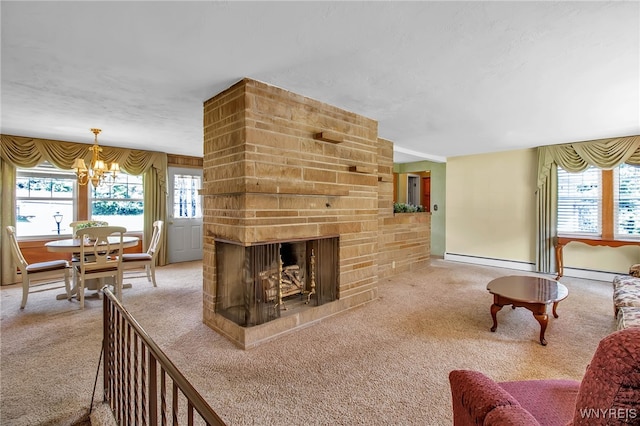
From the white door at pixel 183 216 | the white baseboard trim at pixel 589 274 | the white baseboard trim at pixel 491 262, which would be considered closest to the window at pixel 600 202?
the white baseboard trim at pixel 589 274

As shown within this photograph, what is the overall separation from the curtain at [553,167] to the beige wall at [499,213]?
0.18 m

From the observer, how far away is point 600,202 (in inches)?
196

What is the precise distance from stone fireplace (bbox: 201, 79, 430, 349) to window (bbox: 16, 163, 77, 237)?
386cm

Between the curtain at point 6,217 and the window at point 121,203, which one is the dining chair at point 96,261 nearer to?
→ the curtain at point 6,217

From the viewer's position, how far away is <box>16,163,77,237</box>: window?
16.0 ft

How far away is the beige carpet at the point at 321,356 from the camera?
71.7 inches

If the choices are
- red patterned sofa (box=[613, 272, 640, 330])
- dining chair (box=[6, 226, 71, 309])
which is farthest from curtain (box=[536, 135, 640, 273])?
dining chair (box=[6, 226, 71, 309])

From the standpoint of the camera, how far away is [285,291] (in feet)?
10.1

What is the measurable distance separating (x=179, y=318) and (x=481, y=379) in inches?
115

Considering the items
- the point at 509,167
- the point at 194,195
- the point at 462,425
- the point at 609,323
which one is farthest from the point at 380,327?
the point at 194,195

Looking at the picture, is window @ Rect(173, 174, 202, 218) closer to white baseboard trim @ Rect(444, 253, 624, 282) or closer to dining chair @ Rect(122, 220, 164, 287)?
dining chair @ Rect(122, 220, 164, 287)

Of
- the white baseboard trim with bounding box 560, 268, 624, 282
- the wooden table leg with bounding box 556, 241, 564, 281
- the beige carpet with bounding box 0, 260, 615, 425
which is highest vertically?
the wooden table leg with bounding box 556, 241, 564, 281

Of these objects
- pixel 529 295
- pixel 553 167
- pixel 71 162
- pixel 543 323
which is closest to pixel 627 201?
pixel 553 167

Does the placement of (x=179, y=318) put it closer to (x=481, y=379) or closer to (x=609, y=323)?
(x=481, y=379)
